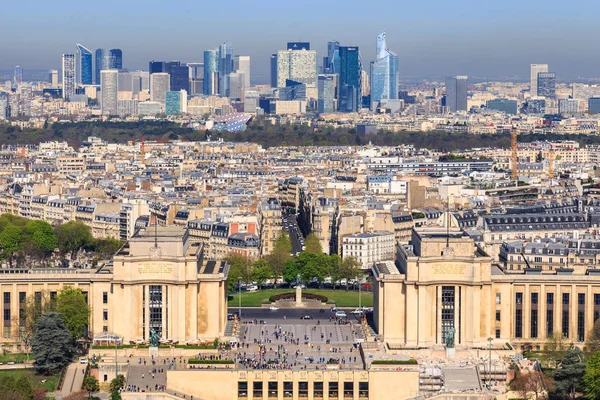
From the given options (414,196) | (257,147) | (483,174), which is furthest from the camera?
(257,147)

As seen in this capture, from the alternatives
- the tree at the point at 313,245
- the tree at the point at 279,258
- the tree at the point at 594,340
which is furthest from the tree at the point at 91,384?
the tree at the point at 313,245

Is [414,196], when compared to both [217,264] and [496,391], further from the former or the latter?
[496,391]

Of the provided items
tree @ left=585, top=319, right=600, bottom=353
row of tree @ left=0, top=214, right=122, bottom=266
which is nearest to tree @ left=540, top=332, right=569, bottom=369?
tree @ left=585, top=319, right=600, bottom=353

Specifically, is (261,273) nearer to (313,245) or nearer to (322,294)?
(322,294)

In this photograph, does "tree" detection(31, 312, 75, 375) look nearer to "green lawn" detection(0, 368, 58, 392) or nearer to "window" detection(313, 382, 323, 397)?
"green lawn" detection(0, 368, 58, 392)

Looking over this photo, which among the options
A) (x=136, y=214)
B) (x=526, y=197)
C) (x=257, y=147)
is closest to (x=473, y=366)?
(x=136, y=214)
